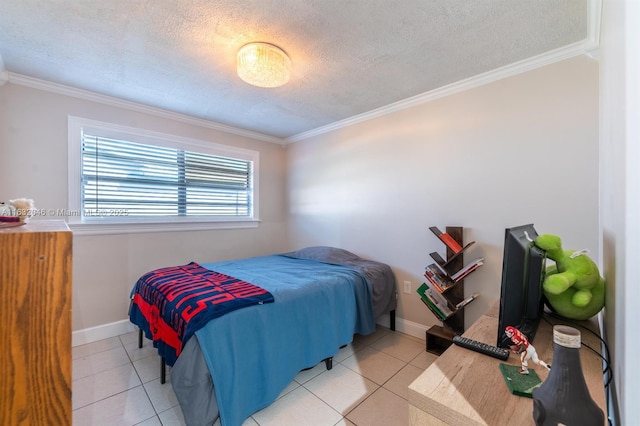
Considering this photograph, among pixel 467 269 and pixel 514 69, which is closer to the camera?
pixel 514 69

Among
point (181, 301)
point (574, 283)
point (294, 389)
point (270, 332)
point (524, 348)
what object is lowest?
point (294, 389)

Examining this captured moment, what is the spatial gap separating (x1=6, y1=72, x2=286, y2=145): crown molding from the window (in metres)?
0.22

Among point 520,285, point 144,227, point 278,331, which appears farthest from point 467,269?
point 144,227

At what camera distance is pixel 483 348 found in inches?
39.2

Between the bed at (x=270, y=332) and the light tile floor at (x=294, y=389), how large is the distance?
17 centimetres

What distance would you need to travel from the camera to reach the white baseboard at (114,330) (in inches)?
97.9

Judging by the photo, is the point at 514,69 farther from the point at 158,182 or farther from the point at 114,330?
the point at 114,330

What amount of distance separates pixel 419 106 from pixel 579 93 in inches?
45.3

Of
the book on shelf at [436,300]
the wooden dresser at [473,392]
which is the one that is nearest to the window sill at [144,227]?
the book on shelf at [436,300]

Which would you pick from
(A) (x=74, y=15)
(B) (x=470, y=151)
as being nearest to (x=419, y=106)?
(B) (x=470, y=151)

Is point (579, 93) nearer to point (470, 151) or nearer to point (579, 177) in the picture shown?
point (579, 177)

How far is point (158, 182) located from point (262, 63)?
6.50ft

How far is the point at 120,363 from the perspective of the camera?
2.19 meters

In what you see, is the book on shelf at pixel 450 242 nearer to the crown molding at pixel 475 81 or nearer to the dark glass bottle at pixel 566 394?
the crown molding at pixel 475 81
